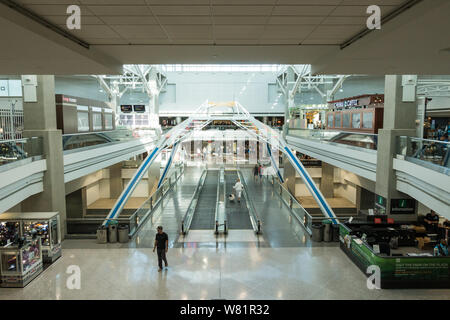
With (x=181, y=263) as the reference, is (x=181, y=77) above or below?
above

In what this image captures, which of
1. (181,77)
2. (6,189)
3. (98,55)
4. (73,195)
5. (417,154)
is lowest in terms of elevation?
(73,195)

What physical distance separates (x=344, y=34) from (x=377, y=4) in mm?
1357

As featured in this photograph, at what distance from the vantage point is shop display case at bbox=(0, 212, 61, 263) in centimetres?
960

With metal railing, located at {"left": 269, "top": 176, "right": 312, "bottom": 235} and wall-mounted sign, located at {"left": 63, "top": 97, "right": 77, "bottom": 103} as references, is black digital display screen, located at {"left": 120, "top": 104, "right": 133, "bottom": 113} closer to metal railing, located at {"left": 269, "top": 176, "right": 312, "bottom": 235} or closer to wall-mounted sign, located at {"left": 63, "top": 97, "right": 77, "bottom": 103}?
wall-mounted sign, located at {"left": 63, "top": 97, "right": 77, "bottom": 103}

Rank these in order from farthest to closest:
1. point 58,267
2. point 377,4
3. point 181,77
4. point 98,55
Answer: point 181,77 → point 58,267 → point 98,55 → point 377,4

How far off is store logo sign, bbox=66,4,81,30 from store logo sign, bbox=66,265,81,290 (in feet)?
21.4

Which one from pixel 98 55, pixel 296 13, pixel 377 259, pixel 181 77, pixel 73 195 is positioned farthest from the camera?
pixel 181 77

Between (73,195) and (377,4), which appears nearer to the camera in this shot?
(377,4)

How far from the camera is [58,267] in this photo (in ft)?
30.6

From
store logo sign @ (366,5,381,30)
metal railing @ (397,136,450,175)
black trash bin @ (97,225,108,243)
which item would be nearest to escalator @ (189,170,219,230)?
black trash bin @ (97,225,108,243)

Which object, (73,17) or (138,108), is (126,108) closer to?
(138,108)

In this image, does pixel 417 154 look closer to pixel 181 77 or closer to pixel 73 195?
pixel 73 195

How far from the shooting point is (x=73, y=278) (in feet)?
28.1

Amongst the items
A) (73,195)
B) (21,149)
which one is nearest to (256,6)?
(21,149)
